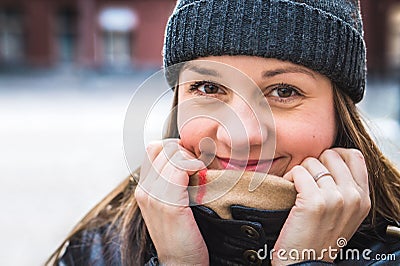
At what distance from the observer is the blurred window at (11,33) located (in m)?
24.6

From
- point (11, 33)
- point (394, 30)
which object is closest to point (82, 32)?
point (11, 33)

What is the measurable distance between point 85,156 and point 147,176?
229 inches

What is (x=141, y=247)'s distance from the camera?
60.6 inches

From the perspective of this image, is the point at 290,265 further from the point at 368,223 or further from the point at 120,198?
the point at 120,198

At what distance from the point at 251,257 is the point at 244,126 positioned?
295mm

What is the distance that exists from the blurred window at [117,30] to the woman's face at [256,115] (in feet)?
75.0

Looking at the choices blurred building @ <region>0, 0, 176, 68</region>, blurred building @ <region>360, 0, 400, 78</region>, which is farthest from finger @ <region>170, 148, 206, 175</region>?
blurred building @ <region>0, 0, 176, 68</region>

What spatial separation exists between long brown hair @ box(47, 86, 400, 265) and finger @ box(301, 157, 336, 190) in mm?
148

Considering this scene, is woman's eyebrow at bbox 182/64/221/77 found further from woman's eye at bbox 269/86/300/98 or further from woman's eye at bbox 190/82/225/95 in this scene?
woman's eye at bbox 269/86/300/98

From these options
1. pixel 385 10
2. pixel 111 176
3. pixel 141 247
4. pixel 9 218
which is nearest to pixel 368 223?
pixel 141 247

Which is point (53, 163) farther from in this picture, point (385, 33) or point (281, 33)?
point (385, 33)

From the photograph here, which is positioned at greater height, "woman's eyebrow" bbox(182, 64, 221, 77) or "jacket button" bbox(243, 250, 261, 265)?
"woman's eyebrow" bbox(182, 64, 221, 77)

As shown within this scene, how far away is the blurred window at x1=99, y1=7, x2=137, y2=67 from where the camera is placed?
23984 mm

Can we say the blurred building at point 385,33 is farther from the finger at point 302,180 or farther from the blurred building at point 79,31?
the finger at point 302,180
